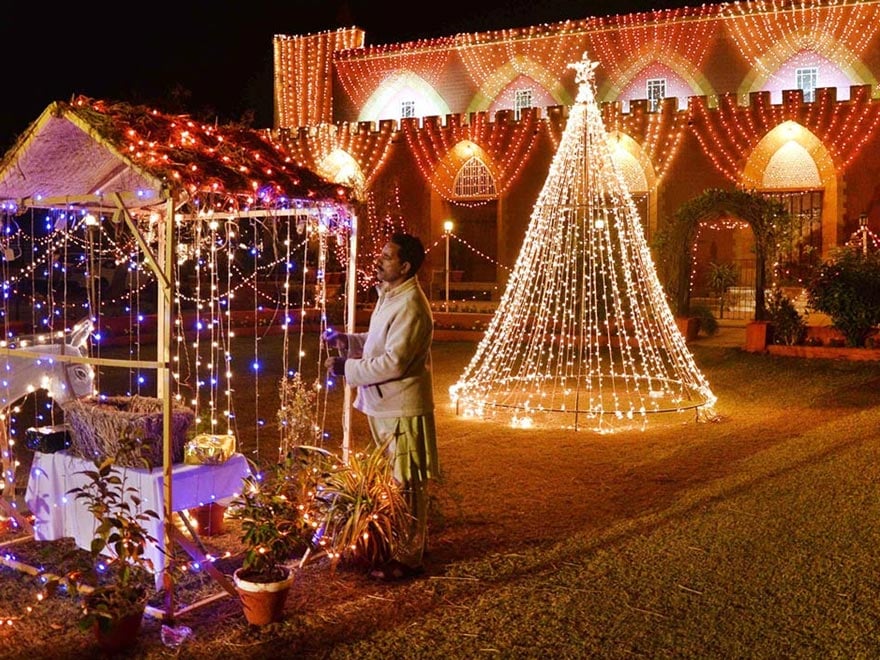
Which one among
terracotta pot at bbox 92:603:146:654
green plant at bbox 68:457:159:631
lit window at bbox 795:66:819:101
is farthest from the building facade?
terracotta pot at bbox 92:603:146:654

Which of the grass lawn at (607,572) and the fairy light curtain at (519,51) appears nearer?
the grass lawn at (607,572)

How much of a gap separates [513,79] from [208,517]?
28.3 metres

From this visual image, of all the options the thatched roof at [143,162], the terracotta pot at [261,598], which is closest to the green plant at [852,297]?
the thatched roof at [143,162]

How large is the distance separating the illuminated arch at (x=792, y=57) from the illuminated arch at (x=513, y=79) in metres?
5.60

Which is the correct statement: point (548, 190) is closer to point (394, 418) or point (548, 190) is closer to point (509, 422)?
point (509, 422)

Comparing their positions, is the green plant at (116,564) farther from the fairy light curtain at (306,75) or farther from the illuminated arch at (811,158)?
the fairy light curtain at (306,75)

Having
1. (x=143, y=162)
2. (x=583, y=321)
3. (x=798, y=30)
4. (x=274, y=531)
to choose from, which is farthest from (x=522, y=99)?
(x=274, y=531)

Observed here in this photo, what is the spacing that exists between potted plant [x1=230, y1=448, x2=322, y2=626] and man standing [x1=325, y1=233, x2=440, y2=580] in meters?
0.47

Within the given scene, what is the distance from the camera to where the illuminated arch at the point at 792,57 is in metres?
27.5

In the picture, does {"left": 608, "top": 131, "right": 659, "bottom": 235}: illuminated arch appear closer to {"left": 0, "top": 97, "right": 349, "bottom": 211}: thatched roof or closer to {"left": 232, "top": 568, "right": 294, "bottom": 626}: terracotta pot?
{"left": 0, "top": 97, "right": 349, "bottom": 211}: thatched roof

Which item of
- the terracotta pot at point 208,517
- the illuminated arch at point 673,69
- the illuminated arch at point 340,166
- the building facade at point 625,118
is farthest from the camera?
the illuminated arch at point 673,69

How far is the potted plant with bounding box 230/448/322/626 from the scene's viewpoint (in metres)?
4.48

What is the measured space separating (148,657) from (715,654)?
2471 mm

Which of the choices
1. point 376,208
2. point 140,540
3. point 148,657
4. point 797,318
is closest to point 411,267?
point 140,540
